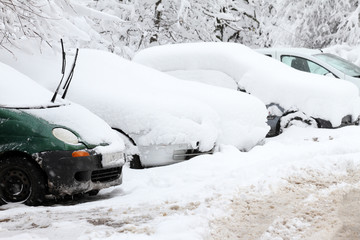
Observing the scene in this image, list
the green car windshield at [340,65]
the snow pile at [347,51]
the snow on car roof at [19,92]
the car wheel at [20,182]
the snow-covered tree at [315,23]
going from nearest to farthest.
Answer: the car wheel at [20,182], the snow on car roof at [19,92], the green car windshield at [340,65], the snow pile at [347,51], the snow-covered tree at [315,23]

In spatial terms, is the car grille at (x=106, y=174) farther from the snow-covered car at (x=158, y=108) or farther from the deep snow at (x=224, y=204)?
the snow-covered car at (x=158, y=108)

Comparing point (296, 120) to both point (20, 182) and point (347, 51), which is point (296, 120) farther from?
point (347, 51)

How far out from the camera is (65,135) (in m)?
5.14

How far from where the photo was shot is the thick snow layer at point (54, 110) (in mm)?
5227

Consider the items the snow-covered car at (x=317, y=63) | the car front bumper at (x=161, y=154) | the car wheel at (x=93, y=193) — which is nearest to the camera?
the car wheel at (x=93, y=193)

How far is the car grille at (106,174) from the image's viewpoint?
17.3ft

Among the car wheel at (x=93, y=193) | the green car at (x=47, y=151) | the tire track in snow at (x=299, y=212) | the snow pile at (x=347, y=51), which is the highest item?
the snow pile at (x=347, y=51)

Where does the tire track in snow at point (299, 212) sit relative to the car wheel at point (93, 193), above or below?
below

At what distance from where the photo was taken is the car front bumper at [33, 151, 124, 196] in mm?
4953

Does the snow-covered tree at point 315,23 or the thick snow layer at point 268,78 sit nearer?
the thick snow layer at point 268,78

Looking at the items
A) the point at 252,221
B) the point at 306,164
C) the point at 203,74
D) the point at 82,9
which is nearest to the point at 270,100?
the point at 203,74

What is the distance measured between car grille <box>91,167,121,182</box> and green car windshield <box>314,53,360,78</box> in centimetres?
704

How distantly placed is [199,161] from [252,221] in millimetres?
2183

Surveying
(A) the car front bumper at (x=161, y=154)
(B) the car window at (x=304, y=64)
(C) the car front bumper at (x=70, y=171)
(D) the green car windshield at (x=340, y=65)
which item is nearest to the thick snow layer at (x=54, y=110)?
(C) the car front bumper at (x=70, y=171)
